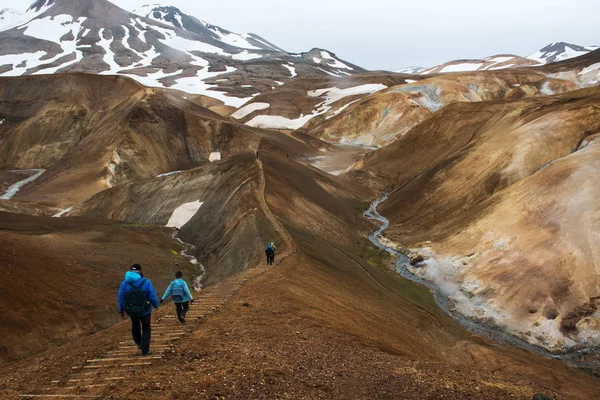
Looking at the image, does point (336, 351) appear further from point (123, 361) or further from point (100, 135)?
point (100, 135)

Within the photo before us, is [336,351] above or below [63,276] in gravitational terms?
above

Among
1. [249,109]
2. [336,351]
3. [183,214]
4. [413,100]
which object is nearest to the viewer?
[336,351]

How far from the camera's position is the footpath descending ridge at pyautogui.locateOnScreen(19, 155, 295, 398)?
9.73 m

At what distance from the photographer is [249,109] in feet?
541

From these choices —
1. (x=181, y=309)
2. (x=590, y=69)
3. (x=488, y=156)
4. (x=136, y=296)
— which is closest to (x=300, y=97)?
(x=590, y=69)

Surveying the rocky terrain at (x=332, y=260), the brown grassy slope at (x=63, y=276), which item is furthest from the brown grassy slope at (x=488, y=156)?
the brown grassy slope at (x=63, y=276)

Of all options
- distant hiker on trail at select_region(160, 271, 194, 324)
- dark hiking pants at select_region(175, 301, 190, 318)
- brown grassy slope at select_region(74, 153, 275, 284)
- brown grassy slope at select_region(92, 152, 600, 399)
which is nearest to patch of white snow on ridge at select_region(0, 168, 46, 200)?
brown grassy slope at select_region(74, 153, 275, 284)

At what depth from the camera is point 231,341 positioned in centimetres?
1320

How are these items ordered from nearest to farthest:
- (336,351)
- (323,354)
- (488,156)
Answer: (323,354) < (336,351) < (488,156)

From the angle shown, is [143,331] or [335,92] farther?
[335,92]

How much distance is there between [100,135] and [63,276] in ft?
245

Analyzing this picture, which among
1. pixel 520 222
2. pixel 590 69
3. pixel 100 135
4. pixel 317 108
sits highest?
pixel 590 69

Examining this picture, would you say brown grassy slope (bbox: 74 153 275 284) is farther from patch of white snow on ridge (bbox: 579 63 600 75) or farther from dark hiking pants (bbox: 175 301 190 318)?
patch of white snow on ridge (bbox: 579 63 600 75)

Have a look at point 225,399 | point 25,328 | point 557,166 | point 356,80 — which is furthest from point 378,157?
point 356,80
